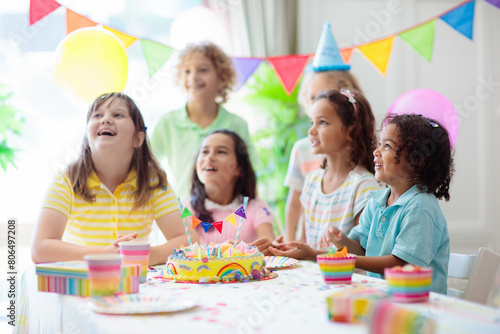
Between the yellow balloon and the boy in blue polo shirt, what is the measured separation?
3.88ft

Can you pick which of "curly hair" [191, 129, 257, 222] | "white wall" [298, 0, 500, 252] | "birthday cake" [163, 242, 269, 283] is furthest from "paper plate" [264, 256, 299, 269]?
"white wall" [298, 0, 500, 252]

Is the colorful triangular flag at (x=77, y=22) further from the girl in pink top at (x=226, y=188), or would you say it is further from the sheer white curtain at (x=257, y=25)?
the sheer white curtain at (x=257, y=25)

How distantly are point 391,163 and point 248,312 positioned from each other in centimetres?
79

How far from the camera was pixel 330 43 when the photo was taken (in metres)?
2.80

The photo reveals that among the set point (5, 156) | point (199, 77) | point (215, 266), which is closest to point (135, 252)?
point (215, 266)

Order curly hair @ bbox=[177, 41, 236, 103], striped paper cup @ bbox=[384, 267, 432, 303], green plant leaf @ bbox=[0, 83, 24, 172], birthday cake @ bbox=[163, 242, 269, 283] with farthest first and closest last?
green plant leaf @ bbox=[0, 83, 24, 172] < curly hair @ bbox=[177, 41, 236, 103] < birthday cake @ bbox=[163, 242, 269, 283] < striped paper cup @ bbox=[384, 267, 432, 303]

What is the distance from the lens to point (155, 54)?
9.05 ft

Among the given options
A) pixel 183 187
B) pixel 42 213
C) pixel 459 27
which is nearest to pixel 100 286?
pixel 42 213

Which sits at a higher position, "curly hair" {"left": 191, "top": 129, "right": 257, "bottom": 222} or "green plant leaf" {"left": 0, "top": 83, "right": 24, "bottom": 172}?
"green plant leaf" {"left": 0, "top": 83, "right": 24, "bottom": 172}

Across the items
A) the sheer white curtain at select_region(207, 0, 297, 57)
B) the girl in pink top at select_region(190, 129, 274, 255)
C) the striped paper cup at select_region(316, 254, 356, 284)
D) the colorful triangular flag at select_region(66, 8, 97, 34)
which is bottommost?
the striped paper cup at select_region(316, 254, 356, 284)

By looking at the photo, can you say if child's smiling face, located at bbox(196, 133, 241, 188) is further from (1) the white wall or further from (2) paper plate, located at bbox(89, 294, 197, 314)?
(1) the white wall

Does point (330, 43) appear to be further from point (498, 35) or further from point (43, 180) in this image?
point (43, 180)

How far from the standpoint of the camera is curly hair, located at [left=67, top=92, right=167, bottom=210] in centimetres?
181

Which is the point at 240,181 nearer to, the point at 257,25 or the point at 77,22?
the point at 77,22
